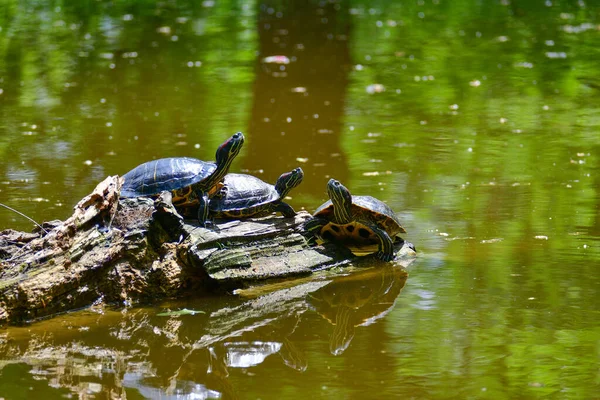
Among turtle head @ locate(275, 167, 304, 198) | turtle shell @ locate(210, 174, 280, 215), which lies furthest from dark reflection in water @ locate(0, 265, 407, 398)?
turtle head @ locate(275, 167, 304, 198)

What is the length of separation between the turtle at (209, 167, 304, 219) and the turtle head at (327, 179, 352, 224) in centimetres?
31

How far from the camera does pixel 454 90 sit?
9.84m

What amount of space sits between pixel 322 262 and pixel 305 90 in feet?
17.4

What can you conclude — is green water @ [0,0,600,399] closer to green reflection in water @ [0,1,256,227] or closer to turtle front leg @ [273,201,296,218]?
green reflection in water @ [0,1,256,227]

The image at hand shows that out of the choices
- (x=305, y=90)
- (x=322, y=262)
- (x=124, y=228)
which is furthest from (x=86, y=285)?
(x=305, y=90)

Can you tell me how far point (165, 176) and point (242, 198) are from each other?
0.47 m

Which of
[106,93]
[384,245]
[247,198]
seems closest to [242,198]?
[247,198]

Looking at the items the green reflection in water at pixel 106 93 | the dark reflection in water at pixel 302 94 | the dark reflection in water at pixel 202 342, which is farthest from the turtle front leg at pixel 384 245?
the green reflection in water at pixel 106 93

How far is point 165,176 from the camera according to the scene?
479cm

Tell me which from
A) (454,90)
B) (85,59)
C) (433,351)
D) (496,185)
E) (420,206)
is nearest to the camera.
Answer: (433,351)

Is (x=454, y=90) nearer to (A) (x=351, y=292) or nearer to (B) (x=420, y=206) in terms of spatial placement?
(B) (x=420, y=206)

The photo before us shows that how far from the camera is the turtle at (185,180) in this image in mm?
4758

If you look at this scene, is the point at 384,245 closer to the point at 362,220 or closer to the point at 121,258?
the point at 362,220

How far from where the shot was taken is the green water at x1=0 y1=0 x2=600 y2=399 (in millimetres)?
3512
